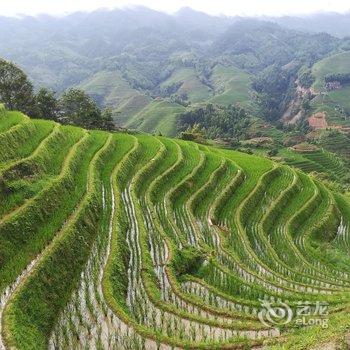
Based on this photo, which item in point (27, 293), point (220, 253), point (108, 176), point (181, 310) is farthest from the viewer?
point (108, 176)

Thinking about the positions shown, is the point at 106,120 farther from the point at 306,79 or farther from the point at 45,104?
the point at 306,79

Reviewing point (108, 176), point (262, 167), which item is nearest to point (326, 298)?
point (108, 176)

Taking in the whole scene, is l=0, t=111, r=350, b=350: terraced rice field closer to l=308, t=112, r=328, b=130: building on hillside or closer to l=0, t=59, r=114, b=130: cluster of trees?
l=0, t=59, r=114, b=130: cluster of trees

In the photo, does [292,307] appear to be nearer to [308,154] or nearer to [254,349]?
[254,349]

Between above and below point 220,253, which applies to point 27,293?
above

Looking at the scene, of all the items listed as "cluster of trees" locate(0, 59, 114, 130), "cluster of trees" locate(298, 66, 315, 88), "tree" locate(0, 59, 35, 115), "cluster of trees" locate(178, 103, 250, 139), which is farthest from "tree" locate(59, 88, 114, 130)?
"cluster of trees" locate(298, 66, 315, 88)

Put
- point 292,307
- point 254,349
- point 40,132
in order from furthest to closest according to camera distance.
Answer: point 40,132 < point 292,307 < point 254,349

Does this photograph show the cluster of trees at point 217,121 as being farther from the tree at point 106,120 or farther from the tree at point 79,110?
the tree at point 106,120
